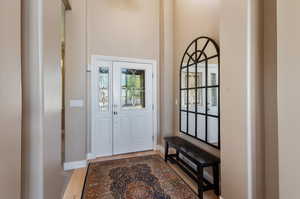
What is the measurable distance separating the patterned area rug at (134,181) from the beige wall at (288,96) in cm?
116

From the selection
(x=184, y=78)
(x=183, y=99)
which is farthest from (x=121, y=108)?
(x=184, y=78)

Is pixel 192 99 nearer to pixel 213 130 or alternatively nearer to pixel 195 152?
pixel 213 130

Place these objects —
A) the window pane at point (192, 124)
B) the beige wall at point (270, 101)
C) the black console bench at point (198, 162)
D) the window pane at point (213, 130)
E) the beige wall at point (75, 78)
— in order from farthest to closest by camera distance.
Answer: the beige wall at point (75, 78)
the window pane at point (192, 124)
the window pane at point (213, 130)
the black console bench at point (198, 162)
the beige wall at point (270, 101)

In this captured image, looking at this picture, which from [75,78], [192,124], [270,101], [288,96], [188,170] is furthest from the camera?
[75,78]

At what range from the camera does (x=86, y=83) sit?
3.08 m

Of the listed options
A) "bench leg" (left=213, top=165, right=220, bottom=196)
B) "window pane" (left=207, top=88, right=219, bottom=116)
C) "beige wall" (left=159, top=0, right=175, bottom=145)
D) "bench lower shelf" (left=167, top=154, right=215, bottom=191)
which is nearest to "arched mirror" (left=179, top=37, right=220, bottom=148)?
"window pane" (left=207, top=88, right=219, bottom=116)

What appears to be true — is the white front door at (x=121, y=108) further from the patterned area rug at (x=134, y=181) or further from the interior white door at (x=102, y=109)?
the patterned area rug at (x=134, y=181)

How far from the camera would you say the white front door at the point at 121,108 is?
10.8 ft

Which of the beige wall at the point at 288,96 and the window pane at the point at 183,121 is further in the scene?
the window pane at the point at 183,121

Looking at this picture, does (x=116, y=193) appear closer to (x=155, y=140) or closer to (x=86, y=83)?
(x=155, y=140)

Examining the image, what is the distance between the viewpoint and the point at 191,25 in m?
2.79

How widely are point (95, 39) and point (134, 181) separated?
2833mm

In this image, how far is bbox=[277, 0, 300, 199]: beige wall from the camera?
3.72ft

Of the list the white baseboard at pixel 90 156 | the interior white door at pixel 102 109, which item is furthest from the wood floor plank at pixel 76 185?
the interior white door at pixel 102 109
